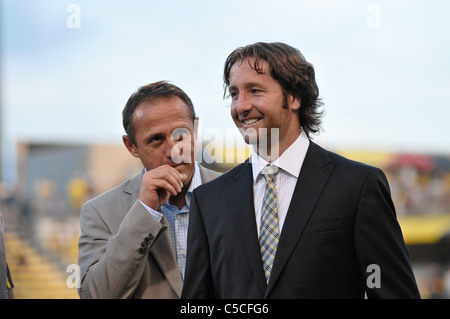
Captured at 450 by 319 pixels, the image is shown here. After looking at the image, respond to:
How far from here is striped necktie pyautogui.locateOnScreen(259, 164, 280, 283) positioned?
2033 mm

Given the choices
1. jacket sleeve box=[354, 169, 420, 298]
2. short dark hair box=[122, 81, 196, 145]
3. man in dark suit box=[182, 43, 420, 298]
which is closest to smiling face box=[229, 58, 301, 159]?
man in dark suit box=[182, 43, 420, 298]

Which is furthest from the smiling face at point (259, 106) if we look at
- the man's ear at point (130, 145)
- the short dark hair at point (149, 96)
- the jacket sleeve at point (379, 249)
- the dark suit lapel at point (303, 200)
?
the man's ear at point (130, 145)

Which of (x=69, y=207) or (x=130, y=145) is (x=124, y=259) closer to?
(x=130, y=145)

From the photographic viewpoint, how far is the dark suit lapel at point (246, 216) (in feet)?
6.59

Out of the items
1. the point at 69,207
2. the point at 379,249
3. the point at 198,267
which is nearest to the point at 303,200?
the point at 379,249

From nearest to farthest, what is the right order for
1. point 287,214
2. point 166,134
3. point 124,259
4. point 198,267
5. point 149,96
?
1. point 287,214
2. point 198,267
3. point 124,259
4. point 166,134
5. point 149,96

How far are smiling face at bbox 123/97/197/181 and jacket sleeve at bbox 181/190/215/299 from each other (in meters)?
0.37

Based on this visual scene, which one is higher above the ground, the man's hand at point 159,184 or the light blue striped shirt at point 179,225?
the man's hand at point 159,184

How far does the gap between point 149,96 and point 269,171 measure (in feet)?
2.42

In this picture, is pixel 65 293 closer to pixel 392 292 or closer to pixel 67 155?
pixel 67 155

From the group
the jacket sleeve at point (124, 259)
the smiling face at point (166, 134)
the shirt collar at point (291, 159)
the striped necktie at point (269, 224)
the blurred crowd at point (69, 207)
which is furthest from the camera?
the blurred crowd at point (69, 207)

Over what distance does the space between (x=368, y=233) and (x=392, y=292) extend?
20cm

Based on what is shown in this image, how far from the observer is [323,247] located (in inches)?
76.8

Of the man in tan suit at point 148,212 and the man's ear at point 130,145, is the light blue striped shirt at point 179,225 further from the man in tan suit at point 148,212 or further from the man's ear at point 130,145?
the man's ear at point 130,145
